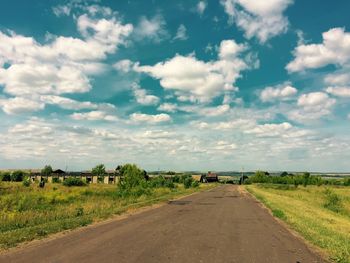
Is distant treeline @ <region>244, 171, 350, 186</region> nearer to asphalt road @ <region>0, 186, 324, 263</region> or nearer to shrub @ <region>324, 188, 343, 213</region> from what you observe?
shrub @ <region>324, 188, 343, 213</region>

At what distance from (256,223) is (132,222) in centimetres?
714

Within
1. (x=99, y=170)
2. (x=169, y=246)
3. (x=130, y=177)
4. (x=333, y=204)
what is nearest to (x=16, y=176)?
(x=99, y=170)

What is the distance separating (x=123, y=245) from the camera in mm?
11656

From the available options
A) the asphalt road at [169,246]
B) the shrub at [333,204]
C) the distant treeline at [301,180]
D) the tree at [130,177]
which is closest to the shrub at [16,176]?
the tree at [130,177]

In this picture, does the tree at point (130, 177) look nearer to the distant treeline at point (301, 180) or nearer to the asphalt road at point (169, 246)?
the asphalt road at point (169, 246)

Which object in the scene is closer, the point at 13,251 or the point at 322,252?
the point at 13,251

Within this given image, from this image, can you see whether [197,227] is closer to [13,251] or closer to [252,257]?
[252,257]

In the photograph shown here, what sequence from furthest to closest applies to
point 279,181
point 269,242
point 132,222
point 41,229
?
point 279,181 < point 132,222 < point 41,229 < point 269,242

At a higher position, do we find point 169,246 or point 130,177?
point 130,177

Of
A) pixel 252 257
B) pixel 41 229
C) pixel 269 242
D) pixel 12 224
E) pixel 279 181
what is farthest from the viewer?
pixel 279 181

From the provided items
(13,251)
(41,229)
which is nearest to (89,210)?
(41,229)

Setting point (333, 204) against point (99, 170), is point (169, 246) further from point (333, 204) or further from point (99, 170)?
point (99, 170)

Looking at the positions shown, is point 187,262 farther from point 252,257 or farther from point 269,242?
point 269,242

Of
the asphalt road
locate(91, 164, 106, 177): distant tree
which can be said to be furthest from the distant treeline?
the asphalt road
